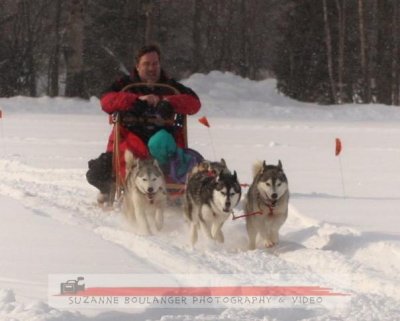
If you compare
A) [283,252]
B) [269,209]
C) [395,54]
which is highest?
[395,54]

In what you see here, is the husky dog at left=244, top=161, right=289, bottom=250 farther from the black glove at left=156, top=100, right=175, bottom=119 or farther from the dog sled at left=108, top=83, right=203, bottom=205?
the black glove at left=156, top=100, right=175, bottom=119

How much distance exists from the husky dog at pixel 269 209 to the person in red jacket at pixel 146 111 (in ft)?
4.12

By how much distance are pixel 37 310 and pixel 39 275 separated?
78 centimetres

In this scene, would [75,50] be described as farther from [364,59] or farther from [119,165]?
[119,165]

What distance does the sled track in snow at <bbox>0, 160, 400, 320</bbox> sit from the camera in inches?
170

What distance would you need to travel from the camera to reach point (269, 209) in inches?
231

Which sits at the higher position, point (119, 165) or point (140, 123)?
point (140, 123)

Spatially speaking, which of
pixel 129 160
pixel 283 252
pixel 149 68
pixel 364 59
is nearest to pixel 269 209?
pixel 283 252

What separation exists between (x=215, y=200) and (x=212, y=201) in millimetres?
39

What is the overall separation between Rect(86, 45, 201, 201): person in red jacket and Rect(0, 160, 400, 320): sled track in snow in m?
0.44

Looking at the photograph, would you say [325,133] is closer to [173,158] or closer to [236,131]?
[236,131]

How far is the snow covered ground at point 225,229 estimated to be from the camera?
157 inches

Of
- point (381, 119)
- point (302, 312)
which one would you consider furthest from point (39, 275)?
point (381, 119)

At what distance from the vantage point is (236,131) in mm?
15711
